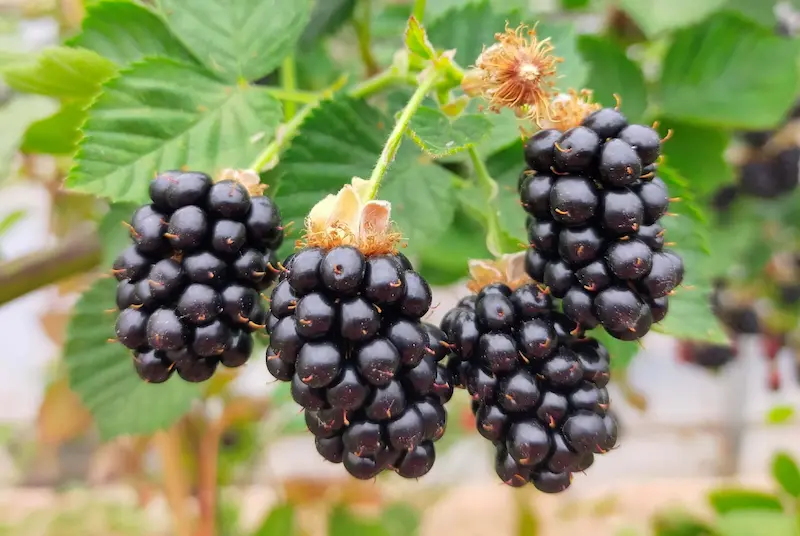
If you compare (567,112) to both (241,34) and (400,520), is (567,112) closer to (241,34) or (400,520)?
(241,34)

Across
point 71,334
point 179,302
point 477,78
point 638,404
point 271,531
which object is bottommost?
point 271,531

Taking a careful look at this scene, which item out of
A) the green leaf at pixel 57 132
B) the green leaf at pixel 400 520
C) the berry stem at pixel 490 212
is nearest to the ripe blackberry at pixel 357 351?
the berry stem at pixel 490 212

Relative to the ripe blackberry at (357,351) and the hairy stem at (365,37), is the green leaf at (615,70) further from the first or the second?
the ripe blackberry at (357,351)

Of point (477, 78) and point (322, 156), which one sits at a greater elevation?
point (477, 78)

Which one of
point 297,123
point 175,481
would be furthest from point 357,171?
point 175,481

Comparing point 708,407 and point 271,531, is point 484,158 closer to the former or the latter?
point 271,531

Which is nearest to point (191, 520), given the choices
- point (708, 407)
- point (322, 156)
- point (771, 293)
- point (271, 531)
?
point (271, 531)
